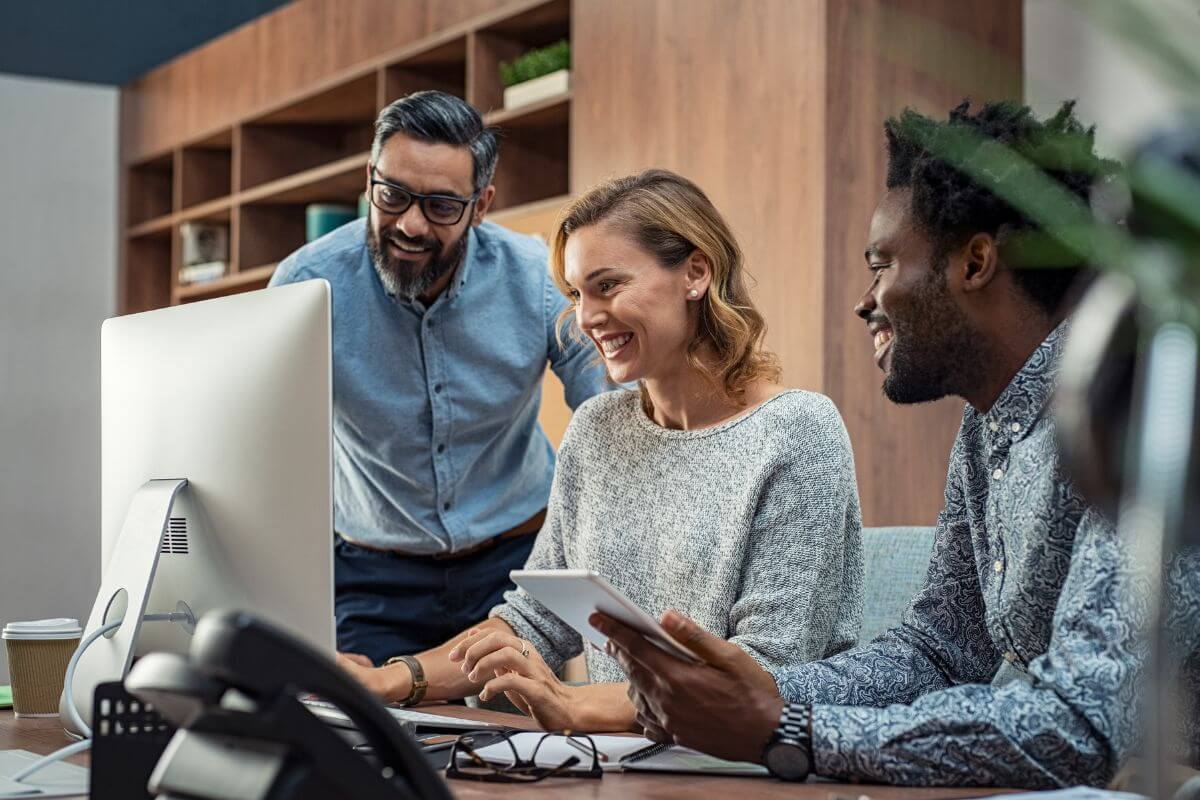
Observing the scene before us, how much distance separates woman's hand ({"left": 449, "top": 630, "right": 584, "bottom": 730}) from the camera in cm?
139

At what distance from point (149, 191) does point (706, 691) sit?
5175 mm

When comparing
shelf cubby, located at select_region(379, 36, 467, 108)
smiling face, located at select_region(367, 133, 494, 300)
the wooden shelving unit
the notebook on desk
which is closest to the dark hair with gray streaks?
smiling face, located at select_region(367, 133, 494, 300)

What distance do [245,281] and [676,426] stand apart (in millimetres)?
3456

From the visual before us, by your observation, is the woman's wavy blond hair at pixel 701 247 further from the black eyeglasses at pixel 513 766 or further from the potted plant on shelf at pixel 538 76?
the potted plant on shelf at pixel 538 76

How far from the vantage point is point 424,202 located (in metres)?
2.20

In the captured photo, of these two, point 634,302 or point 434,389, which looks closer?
point 634,302

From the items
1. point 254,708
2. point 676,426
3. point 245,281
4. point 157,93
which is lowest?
point 254,708

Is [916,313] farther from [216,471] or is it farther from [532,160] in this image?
[532,160]

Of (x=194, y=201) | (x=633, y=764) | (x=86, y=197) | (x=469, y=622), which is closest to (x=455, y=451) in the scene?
(x=469, y=622)

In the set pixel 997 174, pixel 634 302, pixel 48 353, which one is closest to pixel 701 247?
pixel 634 302

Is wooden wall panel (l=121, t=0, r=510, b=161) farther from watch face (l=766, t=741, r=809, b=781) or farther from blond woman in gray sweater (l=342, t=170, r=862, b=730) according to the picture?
watch face (l=766, t=741, r=809, b=781)

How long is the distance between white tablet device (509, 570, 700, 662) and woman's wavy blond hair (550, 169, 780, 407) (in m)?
0.70

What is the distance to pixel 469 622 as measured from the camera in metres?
2.37

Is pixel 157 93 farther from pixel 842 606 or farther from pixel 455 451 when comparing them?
pixel 842 606
